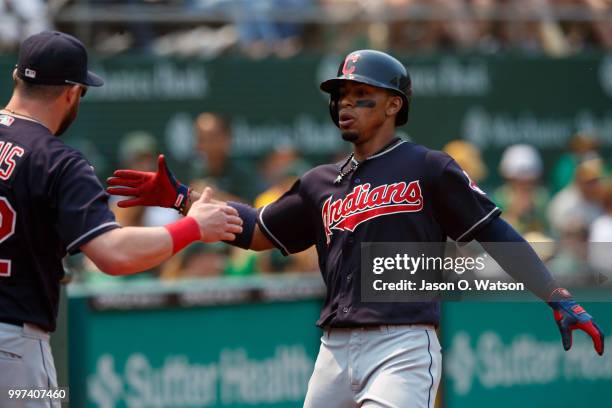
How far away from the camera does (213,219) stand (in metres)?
4.54

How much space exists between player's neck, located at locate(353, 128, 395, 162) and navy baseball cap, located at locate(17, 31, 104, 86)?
1.29 metres

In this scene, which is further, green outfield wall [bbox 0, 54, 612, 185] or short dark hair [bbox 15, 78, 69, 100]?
green outfield wall [bbox 0, 54, 612, 185]

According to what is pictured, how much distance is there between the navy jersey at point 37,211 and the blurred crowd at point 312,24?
17.4 ft

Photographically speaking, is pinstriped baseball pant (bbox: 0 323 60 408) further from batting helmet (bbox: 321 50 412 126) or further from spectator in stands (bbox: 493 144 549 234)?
spectator in stands (bbox: 493 144 549 234)

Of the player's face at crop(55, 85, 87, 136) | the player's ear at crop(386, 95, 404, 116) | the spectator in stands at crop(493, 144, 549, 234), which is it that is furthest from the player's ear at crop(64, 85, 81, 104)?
the spectator in stands at crop(493, 144, 549, 234)

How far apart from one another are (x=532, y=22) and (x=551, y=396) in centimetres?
502

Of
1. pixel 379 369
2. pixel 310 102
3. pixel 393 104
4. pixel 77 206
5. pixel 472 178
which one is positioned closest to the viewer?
pixel 77 206

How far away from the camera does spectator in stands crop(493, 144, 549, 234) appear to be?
966 centimetres

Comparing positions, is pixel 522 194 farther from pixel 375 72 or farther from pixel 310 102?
pixel 375 72

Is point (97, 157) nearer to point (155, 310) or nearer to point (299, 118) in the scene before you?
point (299, 118)

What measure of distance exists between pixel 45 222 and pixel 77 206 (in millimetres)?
223

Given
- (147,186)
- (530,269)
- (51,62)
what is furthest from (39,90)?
(530,269)

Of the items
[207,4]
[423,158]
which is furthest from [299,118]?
[423,158]

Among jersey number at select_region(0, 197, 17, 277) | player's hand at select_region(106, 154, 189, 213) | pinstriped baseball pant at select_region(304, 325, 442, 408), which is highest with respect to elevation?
player's hand at select_region(106, 154, 189, 213)
